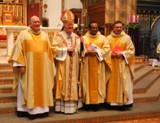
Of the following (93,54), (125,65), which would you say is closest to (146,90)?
(125,65)

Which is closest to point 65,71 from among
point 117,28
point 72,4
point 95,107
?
point 95,107

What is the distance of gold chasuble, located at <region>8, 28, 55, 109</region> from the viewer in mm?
4605

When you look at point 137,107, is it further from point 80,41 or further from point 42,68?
point 42,68

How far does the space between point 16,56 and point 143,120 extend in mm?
2663

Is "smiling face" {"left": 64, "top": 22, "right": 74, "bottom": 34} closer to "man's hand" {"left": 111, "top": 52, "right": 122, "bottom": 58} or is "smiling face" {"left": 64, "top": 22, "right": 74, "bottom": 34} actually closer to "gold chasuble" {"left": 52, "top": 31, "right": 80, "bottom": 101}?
"gold chasuble" {"left": 52, "top": 31, "right": 80, "bottom": 101}

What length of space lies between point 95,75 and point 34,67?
3.85 feet

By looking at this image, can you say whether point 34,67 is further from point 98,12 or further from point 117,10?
point 98,12

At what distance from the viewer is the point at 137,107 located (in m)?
5.69

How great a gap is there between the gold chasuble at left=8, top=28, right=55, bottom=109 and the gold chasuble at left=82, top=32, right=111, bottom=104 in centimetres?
68

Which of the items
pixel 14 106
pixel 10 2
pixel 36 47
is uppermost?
pixel 10 2

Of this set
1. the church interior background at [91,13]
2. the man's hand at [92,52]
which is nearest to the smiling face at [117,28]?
the man's hand at [92,52]

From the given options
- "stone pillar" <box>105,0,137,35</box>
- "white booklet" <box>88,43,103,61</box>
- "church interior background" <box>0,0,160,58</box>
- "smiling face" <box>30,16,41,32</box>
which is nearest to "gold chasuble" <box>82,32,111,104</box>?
"white booklet" <box>88,43,103,61</box>

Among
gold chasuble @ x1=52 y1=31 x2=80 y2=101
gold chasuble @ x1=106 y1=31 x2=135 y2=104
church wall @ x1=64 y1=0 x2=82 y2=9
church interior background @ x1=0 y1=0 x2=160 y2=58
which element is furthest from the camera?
church wall @ x1=64 y1=0 x2=82 y2=9

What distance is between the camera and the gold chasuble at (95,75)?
5148 mm
